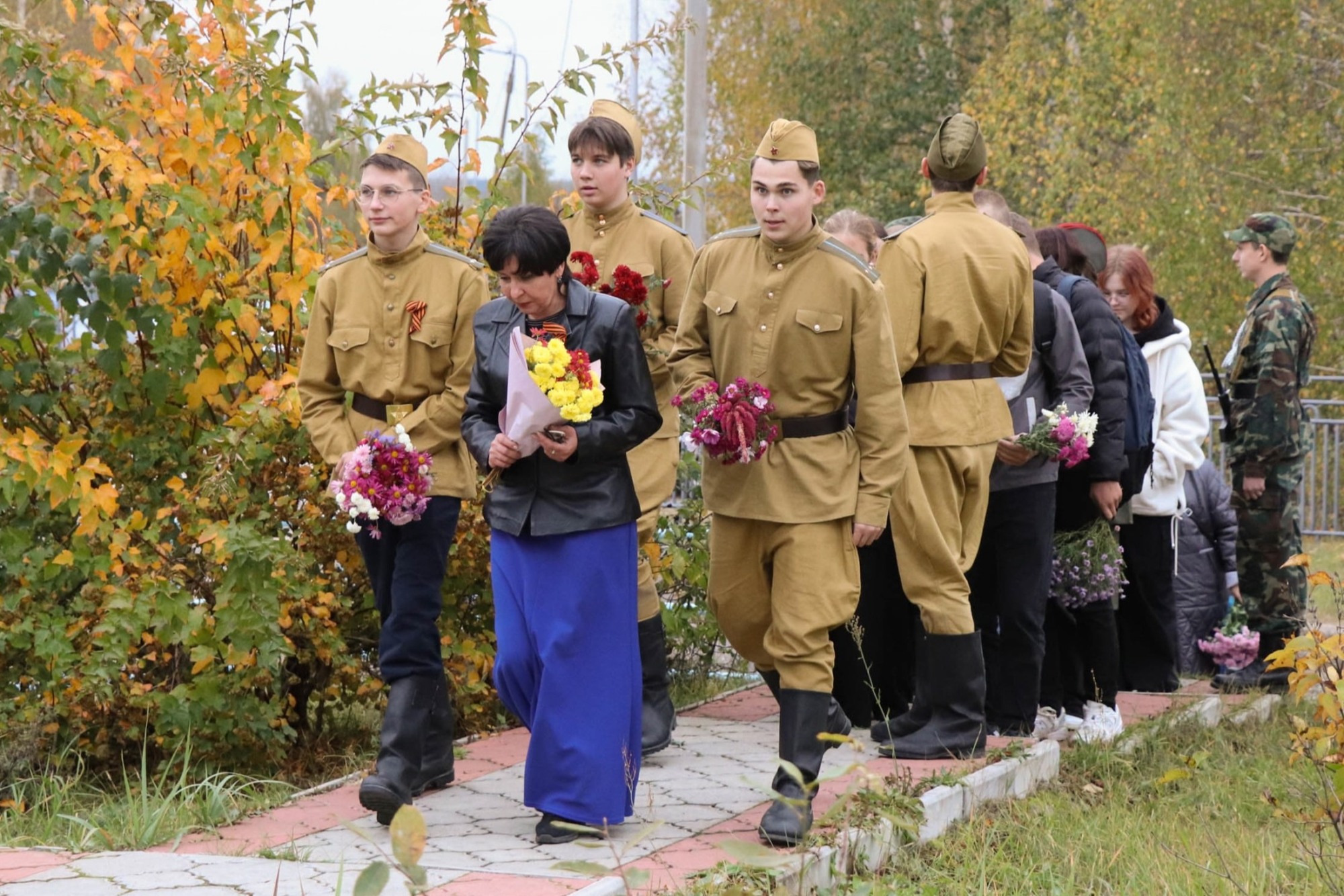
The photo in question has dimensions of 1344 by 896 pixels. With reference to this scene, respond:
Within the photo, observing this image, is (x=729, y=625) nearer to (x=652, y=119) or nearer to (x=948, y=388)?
(x=948, y=388)

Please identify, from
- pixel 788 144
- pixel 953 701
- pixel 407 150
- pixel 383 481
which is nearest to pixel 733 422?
pixel 788 144

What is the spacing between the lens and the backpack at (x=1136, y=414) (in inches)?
303

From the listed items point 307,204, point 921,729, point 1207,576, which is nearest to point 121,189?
point 307,204

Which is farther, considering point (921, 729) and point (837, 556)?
point (921, 729)

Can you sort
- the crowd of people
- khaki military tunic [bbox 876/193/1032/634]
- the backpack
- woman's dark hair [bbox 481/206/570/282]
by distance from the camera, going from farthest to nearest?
the backpack < khaki military tunic [bbox 876/193/1032/634] < the crowd of people < woman's dark hair [bbox 481/206/570/282]

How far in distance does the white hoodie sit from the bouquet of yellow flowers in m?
3.86

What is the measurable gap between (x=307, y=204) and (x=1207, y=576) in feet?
16.9

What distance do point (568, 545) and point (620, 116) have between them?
227 cm

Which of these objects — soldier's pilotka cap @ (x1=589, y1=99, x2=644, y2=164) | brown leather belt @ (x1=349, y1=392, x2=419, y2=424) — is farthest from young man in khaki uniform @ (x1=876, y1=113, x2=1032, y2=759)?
brown leather belt @ (x1=349, y1=392, x2=419, y2=424)

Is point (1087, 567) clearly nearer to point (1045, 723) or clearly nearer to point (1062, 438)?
point (1045, 723)

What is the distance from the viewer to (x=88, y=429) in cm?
740

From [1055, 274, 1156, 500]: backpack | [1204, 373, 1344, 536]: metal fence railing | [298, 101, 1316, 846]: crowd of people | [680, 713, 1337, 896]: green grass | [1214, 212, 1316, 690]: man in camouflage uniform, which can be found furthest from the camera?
[1204, 373, 1344, 536]: metal fence railing

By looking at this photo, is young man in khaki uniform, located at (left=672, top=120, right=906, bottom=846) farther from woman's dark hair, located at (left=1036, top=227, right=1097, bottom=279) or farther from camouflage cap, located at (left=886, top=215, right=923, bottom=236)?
woman's dark hair, located at (left=1036, top=227, right=1097, bottom=279)

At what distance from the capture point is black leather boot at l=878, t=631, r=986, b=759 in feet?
21.1
